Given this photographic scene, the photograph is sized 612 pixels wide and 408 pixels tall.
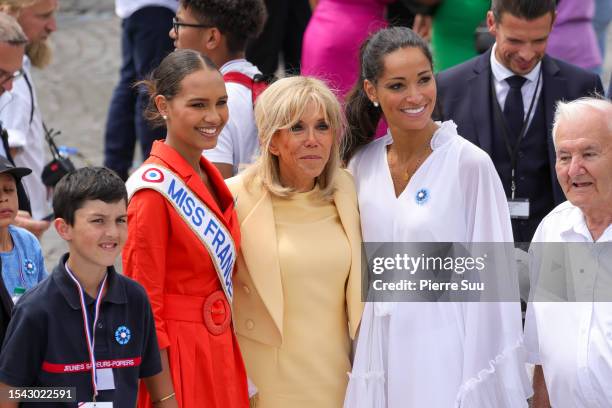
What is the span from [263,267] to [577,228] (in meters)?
1.15

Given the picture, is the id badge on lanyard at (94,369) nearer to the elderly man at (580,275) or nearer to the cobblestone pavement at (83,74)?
the elderly man at (580,275)

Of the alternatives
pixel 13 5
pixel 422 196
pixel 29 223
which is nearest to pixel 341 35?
pixel 13 5

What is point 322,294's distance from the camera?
462 cm

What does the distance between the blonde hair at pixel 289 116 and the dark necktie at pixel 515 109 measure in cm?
114

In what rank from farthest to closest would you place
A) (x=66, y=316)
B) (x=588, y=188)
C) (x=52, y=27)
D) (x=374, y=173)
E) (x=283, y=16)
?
(x=283, y=16), (x=52, y=27), (x=374, y=173), (x=588, y=188), (x=66, y=316)

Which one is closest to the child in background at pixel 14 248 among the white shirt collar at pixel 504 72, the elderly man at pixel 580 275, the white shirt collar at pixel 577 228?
the elderly man at pixel 580 275

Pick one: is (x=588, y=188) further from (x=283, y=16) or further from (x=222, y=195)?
(x=283, y=16)

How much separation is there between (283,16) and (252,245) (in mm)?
3978

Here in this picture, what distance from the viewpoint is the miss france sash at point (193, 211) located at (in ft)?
14.4

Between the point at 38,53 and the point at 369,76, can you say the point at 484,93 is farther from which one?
the point at 38,53

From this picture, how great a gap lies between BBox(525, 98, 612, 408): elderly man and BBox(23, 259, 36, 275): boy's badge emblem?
1888 millimetres

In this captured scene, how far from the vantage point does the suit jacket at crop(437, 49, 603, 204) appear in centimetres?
563

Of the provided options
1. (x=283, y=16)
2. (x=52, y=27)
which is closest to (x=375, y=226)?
(x=52, y=27)

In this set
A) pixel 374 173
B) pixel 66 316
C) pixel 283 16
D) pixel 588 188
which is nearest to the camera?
pixel 66 316
